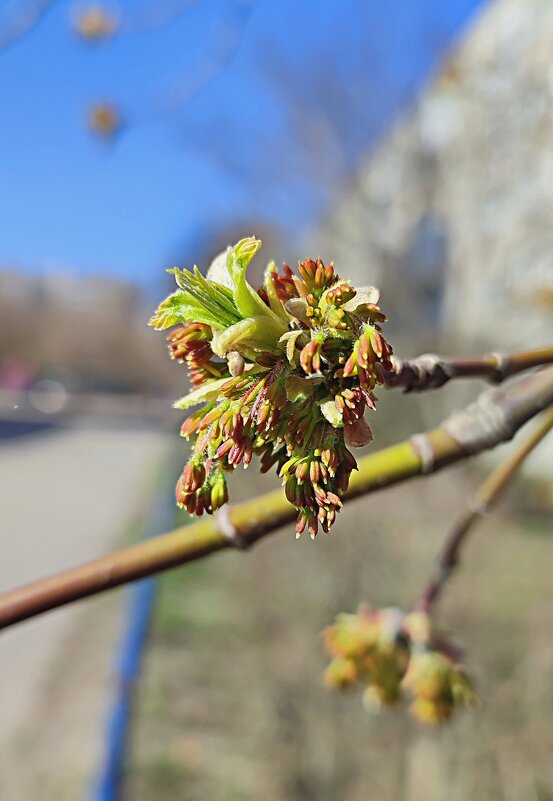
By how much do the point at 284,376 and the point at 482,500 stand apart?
2.07ft

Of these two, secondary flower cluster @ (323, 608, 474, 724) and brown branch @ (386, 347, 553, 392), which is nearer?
brown branch @ (386, 347, 553, 392)

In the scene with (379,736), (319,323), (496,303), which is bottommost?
(379,736)

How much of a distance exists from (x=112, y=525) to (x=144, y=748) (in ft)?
23.8

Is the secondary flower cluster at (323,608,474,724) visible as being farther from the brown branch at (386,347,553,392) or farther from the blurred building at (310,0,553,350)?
the blurred building at (310,0,553,350)

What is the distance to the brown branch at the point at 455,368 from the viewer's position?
30.1 inches

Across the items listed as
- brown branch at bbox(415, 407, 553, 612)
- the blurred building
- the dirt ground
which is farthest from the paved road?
the blurred building

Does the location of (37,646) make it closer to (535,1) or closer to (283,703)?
(283,703)

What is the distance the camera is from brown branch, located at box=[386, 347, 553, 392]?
0.77 m

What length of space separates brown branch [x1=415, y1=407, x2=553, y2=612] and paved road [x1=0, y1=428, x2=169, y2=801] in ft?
3.12

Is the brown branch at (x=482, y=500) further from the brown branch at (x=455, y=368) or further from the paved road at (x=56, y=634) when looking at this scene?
the paved road at (x=56, y=634)

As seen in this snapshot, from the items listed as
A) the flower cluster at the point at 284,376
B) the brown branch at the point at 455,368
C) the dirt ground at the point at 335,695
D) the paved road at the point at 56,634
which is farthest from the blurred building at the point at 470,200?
the paved road at the point at 56,634

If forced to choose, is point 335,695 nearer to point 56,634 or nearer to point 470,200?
point 56,634

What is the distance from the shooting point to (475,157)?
742 cm

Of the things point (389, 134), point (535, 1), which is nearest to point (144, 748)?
point (535, 1)
